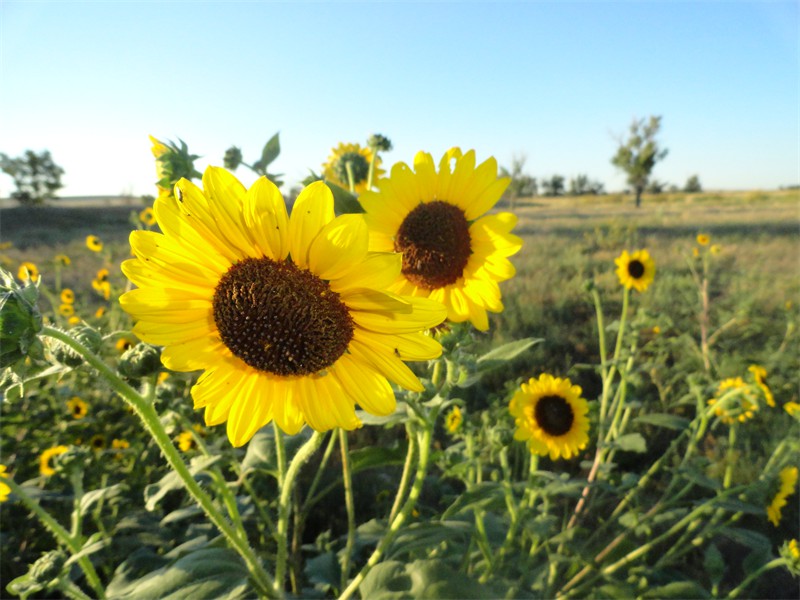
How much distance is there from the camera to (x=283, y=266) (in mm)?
891

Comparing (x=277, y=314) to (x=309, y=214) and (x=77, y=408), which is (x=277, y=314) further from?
(x=77, y=408)

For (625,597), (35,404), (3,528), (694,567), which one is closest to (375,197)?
(625,597)

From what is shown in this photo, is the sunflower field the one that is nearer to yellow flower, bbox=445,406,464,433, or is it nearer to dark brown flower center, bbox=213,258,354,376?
dark brown flower center, bbox=213,258,354,376

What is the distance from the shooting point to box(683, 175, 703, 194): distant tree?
154 feet

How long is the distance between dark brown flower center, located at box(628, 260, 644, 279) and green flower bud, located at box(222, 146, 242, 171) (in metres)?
2.57

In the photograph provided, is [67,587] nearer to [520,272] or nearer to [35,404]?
[35,404]

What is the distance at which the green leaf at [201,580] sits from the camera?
1.03m

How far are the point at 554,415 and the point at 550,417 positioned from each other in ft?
0.08

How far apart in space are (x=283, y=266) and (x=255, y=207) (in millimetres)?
117

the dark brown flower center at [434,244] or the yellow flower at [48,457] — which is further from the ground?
the dark brown flower center at [434,244]

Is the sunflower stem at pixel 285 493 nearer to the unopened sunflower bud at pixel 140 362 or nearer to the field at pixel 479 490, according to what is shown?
the field at pixel 479 490

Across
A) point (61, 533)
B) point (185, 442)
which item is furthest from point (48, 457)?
point (61, 533)

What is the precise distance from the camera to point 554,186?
177 feet

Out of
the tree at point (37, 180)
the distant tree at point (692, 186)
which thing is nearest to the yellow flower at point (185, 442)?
the tree at point (37, 180)
